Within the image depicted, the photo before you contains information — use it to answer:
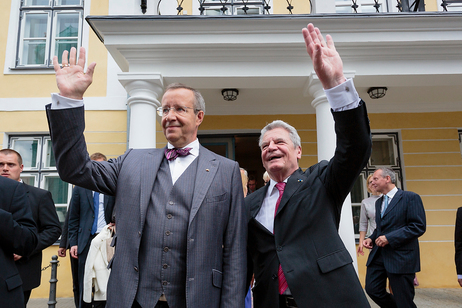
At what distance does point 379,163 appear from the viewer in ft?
23.2

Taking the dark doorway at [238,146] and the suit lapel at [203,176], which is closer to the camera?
the suit lapel at [203,176]

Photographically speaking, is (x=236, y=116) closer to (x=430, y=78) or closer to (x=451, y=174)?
(x=430, y=78)

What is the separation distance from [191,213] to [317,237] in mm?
640

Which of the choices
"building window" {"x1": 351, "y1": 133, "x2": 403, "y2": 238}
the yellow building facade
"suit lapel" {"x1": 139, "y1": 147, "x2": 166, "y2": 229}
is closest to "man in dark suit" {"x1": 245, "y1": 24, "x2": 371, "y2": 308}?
"suit lapel" {"x1": 139, "y1": 147, "x2": 166, "y2": 229}

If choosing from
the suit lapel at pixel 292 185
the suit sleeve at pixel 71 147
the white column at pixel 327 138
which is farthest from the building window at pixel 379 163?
the suit sleeve at pixel 71 147

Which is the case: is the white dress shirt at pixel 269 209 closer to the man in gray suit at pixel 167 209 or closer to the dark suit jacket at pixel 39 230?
the man in gray suit at pixel 167 209

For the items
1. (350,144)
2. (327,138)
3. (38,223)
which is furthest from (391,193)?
(38,223)

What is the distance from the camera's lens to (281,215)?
1802 millimetres

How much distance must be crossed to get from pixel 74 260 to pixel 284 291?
12.2 feet

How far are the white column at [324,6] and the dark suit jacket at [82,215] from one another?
12.6ft

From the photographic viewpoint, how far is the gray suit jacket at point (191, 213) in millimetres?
1480

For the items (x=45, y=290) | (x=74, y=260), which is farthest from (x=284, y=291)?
(x=45, y=290)

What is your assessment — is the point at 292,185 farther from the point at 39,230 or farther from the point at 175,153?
the point at 39,230

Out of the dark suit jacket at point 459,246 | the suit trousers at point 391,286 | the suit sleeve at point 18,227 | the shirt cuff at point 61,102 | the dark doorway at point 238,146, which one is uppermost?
the dark doorway at point 238,146
